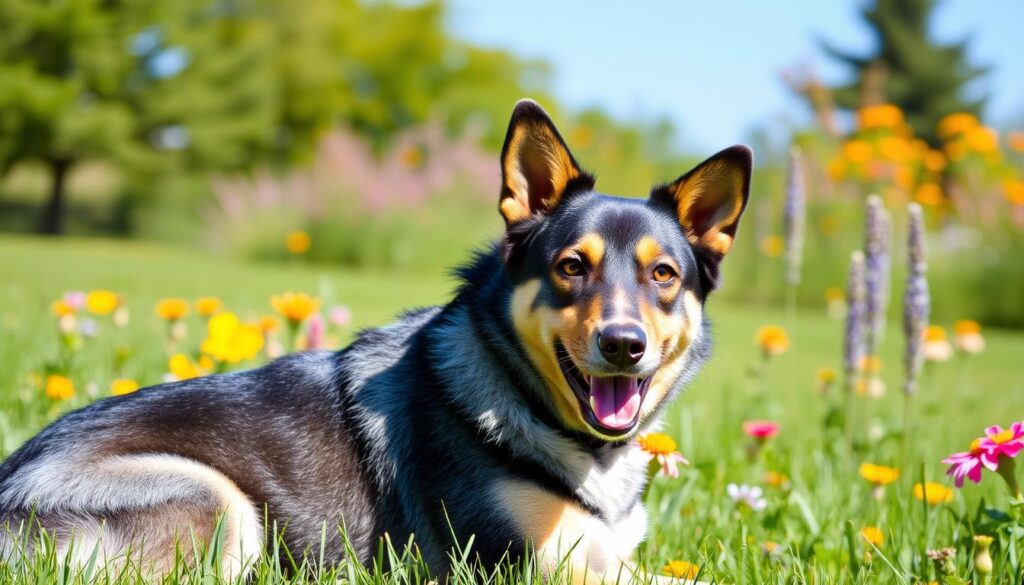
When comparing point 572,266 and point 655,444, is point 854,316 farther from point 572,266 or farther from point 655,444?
point 572,266

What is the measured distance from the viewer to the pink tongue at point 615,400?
2746 millimetres

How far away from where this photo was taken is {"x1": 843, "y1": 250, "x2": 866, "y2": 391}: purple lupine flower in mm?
4070

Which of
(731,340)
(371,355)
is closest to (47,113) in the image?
(731,340)

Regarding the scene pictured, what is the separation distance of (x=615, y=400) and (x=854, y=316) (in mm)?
1850

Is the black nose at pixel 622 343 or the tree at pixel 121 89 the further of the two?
the tree at pixel 121 89

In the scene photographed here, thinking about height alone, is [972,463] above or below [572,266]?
below

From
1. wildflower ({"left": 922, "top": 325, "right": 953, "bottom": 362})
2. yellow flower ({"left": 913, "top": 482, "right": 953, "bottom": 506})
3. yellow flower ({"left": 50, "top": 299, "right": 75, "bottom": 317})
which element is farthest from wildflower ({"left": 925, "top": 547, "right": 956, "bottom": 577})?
yellow flower ({"left": 50, "top": 299, "right": 75, "bottom": 317})

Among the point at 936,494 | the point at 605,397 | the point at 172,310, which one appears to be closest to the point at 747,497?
the point at 936,494

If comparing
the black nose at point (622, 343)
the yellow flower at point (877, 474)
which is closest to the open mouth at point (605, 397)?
the black nose at point (622, 343)

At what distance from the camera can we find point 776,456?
4.22 metres

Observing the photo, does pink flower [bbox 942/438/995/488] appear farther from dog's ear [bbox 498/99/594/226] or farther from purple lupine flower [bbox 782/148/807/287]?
purple lupine flower [bbox 782/148/807/287]

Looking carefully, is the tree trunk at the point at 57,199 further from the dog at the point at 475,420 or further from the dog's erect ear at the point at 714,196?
the dog's erect ear at the point at 714,196

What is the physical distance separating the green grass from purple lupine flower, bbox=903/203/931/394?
0.47 metres

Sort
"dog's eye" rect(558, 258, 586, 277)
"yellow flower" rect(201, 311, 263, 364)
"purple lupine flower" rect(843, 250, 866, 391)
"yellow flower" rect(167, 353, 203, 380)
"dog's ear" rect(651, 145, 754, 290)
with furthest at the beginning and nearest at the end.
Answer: "purple lupine flower" rect(843, 250, 866, 391) < "yellow flower" rect(167, 353, 203, 380) < "yellow flower" rect(201, 311, 263, 364) < "dog's ear" rect(651, 145, 754, 290) < "dog's eye" rect(558, 258, 586, 277)
